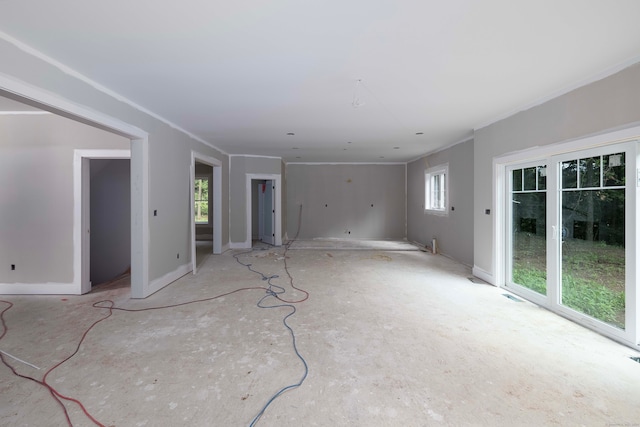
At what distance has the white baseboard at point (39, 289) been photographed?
377 cm

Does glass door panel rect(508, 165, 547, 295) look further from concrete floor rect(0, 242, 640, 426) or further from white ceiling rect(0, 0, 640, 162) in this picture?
white ceiling rect(0, 0, 640, 162)

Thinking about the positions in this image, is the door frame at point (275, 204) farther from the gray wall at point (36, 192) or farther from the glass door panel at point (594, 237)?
the glass door panel at point (594, 237)

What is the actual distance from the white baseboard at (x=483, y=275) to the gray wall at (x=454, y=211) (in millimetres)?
753

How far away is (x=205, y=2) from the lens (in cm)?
165

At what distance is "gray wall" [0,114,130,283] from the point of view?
3734mm

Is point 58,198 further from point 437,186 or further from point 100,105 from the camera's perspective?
point 437,186

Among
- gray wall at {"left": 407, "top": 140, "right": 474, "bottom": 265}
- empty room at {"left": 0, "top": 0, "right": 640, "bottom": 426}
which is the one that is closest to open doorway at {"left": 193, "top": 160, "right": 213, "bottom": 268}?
empty room at {"left": 0, "top": 0, "right": 640, "bottom": 426}

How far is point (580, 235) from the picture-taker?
117 inches

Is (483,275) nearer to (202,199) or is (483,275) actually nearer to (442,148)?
(442,148)

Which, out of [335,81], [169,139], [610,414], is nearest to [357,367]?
[610,414]

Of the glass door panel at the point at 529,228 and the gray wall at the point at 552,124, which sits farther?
the glass door panel at the point at 529,228

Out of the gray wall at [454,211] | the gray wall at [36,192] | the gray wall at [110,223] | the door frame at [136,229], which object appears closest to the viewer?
the door frame at [136,229]

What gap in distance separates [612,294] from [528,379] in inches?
58.6

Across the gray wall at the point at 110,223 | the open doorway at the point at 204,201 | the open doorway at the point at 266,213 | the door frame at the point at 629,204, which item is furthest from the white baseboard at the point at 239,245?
the door frame at the point at 629,204
